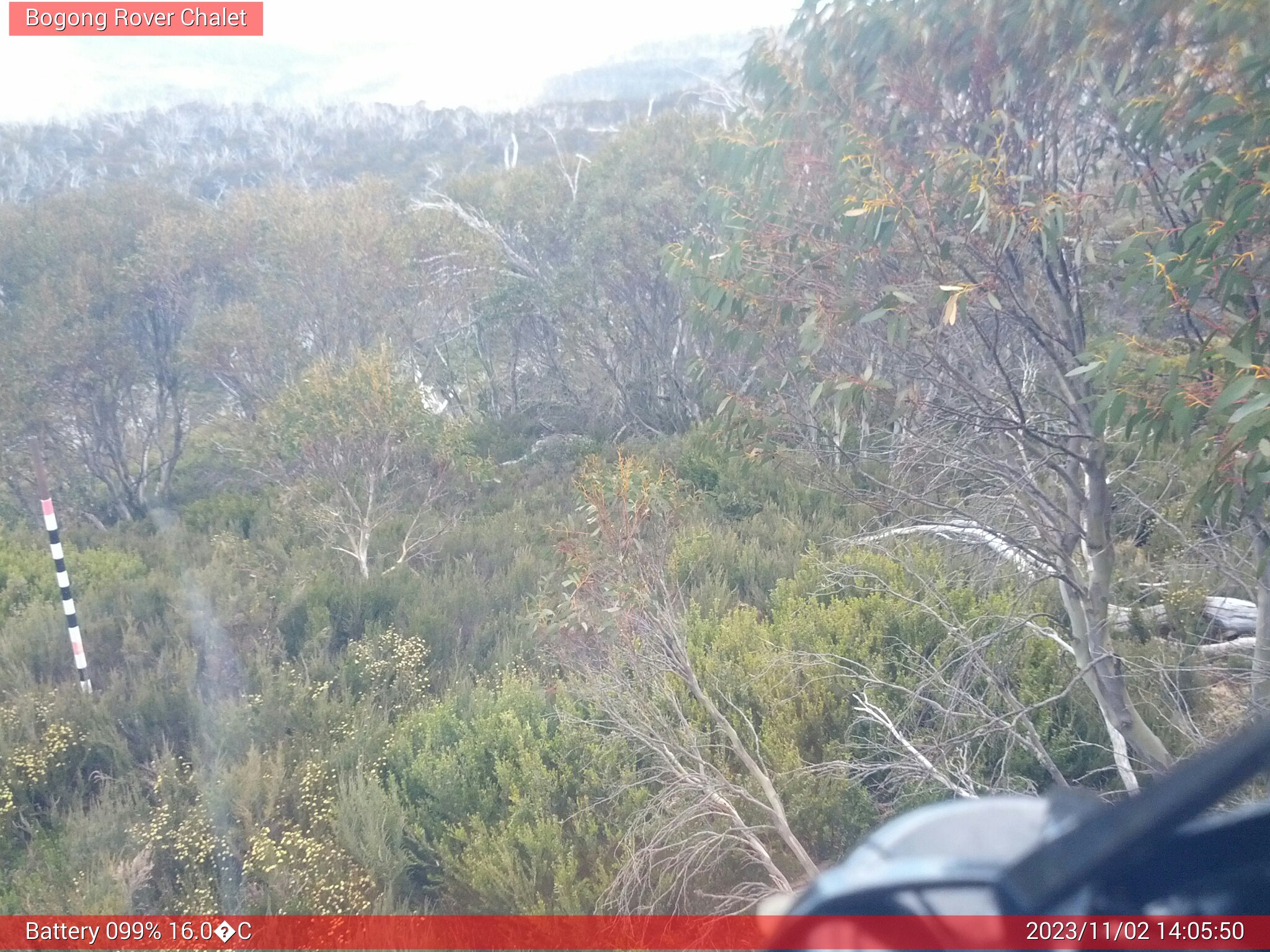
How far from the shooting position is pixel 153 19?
19.0 ft

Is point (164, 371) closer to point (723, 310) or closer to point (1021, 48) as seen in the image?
point (723, 310)

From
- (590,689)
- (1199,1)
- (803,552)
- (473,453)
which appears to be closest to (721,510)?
(803,552)

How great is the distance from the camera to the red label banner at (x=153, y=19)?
18.3 ft

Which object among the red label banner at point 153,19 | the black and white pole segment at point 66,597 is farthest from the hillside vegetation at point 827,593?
the red label banner at point 153,19

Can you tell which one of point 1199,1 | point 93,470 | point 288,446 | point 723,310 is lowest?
point 93,470

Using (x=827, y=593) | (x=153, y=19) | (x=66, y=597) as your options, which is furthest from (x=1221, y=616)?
(x=153, y=19)

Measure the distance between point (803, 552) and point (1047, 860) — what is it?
6.29m

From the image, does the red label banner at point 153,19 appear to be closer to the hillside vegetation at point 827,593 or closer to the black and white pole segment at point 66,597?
the black and white pole segment at point 66,597

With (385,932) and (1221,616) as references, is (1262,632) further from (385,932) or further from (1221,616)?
(385,932)

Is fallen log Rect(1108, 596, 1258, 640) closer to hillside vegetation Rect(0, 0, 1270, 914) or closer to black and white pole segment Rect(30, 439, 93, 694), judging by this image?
hillside vegetation Rect(0, 0, 1270, 914)

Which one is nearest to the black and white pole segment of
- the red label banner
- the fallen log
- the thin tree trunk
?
the red label banner

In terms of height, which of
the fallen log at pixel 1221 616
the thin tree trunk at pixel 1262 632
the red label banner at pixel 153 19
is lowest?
the fallen log at pixel 1221 616

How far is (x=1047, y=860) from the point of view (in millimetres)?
904

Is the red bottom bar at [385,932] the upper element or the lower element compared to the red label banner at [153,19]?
lower
